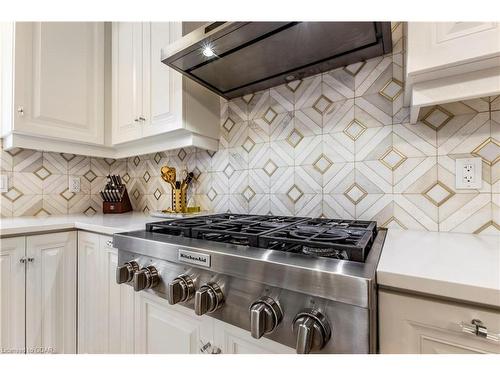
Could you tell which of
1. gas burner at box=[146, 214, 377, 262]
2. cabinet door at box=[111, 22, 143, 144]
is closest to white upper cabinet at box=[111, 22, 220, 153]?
cabinet door at box=[111, 22, 143, 144]

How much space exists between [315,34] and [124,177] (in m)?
1.79

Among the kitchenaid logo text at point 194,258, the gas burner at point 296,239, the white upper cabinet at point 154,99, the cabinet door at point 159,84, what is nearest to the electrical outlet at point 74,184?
the white upper cabinet at point 154,99

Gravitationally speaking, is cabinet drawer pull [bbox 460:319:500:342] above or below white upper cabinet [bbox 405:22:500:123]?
below

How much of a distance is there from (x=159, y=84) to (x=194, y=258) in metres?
1.10

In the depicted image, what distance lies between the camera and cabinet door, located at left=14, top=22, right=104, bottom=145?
1341mm

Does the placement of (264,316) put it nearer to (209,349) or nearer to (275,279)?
(275,279)

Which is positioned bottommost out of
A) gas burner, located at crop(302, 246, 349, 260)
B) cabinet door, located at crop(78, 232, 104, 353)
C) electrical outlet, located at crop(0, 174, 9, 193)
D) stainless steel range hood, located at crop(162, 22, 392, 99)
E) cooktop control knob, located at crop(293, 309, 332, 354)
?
cabinet door, located at crop(78, 232, 104, 353)

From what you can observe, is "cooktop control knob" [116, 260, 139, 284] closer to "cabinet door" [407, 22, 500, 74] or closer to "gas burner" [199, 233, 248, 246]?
"gas burner" [199, 233, 248, 246]

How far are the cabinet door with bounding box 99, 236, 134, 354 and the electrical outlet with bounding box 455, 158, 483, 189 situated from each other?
1318 millimetres

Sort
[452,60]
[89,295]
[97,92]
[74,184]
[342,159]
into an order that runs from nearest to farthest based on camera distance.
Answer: [452,60] < [342,159] < [89,295] < [97,92] < [74,184]

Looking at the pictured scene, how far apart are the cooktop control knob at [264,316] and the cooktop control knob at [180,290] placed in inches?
8.5

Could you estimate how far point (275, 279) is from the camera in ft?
1.81

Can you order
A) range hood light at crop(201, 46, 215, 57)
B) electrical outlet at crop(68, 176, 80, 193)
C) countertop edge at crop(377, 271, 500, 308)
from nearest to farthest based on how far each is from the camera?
countertop edge at crop(377, 271, 500, 308), range hood light at crop(201, 46, 215, 57), electrical outlet at crop(68, 176, 80, 193)

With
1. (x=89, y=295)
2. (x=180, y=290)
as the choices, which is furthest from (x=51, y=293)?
(x=180, y=290)
